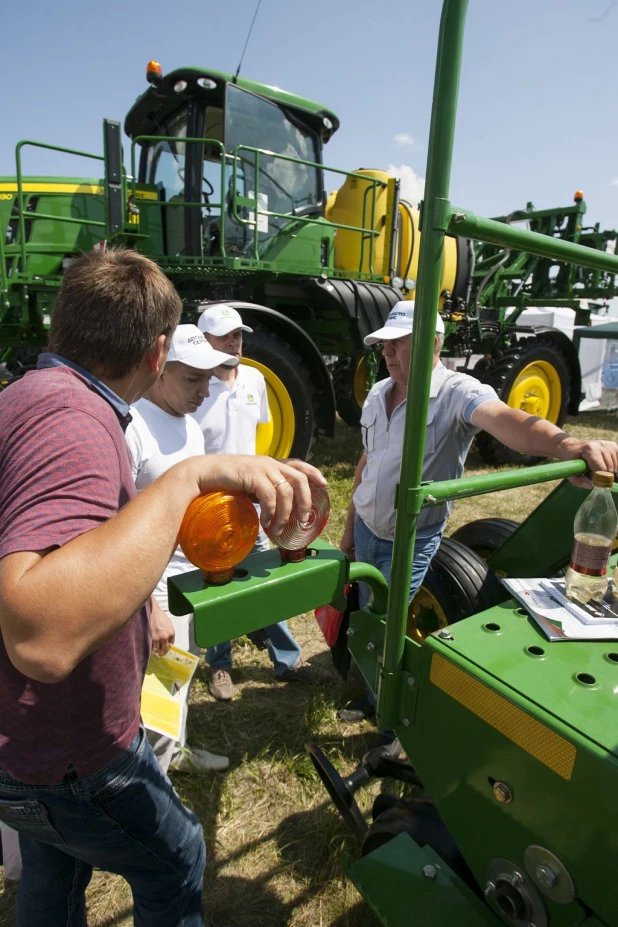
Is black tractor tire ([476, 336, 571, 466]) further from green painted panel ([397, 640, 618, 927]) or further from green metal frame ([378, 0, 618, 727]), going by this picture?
green painted panel ([397, 640, 618, 927])

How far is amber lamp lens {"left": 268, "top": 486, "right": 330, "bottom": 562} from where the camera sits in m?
1.00

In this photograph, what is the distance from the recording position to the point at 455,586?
6.80 feet

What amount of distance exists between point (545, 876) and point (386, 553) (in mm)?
1313

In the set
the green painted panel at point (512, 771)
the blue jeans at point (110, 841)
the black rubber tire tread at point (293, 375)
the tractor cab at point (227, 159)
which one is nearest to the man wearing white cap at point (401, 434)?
the green painted panel at point (512, 771)

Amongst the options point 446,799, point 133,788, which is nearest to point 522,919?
point 446,799

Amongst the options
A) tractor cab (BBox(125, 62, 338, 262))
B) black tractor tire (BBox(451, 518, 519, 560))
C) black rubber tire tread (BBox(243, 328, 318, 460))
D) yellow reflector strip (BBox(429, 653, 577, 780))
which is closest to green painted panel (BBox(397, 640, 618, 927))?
yellow reflector strip (BBox(429, 653, 577, 780))

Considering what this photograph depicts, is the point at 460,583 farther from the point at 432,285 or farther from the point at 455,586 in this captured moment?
the point at 432,285

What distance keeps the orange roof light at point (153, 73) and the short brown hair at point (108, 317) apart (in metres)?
4.32

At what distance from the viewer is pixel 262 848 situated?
1.91 meters

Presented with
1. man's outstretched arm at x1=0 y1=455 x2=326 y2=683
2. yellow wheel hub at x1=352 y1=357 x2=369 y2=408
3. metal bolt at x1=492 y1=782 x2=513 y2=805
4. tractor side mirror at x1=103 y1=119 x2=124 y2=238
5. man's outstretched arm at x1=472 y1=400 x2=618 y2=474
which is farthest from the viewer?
yellow wheel hub at x1=352 y1=357 x2=369 y2=408

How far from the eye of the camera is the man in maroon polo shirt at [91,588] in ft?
2.33

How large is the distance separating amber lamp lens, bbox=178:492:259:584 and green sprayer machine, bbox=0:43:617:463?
113 inches

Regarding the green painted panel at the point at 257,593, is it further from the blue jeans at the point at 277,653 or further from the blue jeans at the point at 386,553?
the blue jeans at the point at 277,653

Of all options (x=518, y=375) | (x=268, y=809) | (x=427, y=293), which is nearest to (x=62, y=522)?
(x=427, y=293)
